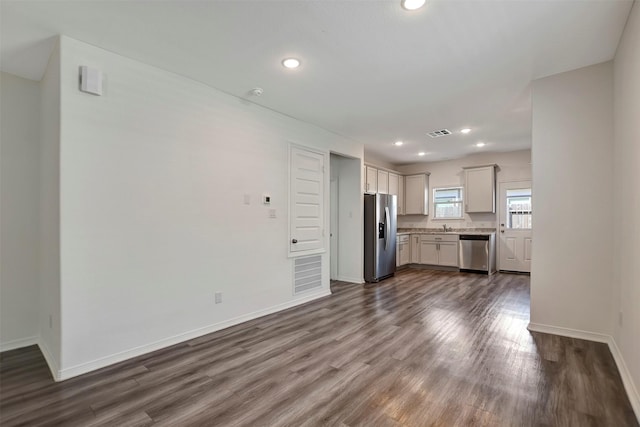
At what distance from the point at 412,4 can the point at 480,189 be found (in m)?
6.03

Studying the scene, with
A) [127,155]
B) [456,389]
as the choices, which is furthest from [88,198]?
[456,389]

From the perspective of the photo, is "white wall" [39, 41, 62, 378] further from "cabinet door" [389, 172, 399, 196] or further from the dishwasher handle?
the dishwasher handle

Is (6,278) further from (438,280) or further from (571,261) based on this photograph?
(438,280)

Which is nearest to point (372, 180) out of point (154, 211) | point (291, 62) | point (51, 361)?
point (291, 62)

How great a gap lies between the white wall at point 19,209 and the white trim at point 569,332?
5.33 meters

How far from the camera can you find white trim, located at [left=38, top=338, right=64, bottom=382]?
7.86 ft

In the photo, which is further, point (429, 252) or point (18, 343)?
point (429, 252)

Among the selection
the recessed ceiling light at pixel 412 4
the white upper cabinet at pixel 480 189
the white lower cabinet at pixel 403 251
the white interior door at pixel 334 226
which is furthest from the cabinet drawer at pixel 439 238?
the recessed ceiling light at pixel 412 4

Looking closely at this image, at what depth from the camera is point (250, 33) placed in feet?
8.11

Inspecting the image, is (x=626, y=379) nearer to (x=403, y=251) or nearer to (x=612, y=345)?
(x=612, y=345)

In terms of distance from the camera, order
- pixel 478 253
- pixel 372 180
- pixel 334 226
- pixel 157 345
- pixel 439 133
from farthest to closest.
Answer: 1. pixel 478 253
2. pixel 372 180
3. pixel 334 226
4. pixel 439 133
5. pixel 157 345

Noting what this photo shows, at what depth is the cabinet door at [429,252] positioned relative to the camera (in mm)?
7504

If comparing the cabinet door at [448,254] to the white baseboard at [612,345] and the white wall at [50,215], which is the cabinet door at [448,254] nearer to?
the white baseboard at [612,345]

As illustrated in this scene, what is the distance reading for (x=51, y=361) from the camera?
2.63 meters
